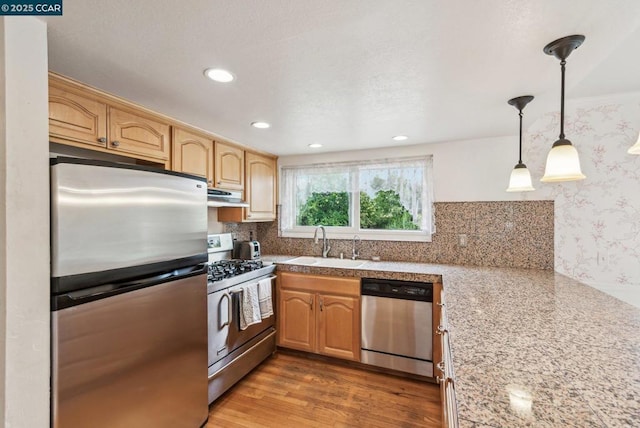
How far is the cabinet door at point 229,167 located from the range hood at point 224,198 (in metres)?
0.08

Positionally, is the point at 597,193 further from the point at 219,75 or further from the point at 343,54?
the point at 219,75

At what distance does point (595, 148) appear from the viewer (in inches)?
84.9

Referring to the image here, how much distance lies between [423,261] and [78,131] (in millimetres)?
2771

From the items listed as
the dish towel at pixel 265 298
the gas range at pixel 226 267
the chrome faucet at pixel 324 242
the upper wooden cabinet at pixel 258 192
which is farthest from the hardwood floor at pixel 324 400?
the upper wooden cabinet at pixel 258 192

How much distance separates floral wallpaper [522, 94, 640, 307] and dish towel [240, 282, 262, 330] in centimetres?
249

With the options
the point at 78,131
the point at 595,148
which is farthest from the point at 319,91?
the point at 595,148

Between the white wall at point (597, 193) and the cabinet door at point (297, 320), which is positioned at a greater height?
the white wall at point (597, 193)

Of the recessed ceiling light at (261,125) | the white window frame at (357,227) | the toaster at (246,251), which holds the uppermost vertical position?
the recessed ceiling light at (261,125)

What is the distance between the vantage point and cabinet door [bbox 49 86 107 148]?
140cm

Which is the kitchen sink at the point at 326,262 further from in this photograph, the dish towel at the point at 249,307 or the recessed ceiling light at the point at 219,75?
the recessed ceiling light at the point at 219,75

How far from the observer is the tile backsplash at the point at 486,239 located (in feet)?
8.03

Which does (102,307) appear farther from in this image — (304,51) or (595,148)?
(595,148)

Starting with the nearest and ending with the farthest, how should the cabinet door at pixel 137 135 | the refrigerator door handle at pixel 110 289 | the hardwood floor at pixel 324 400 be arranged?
1. the refrigerator door handle at pixel 110 289
2. the cabinet door at pixel 137 135
3. the hardwood floor at pixel 324 400

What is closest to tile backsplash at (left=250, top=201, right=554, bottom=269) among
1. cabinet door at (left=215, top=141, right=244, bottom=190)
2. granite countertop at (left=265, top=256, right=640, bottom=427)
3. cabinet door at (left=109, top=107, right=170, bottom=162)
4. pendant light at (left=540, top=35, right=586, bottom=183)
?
cabinet door at (left=215, top=141, right=244, bottom=190)
